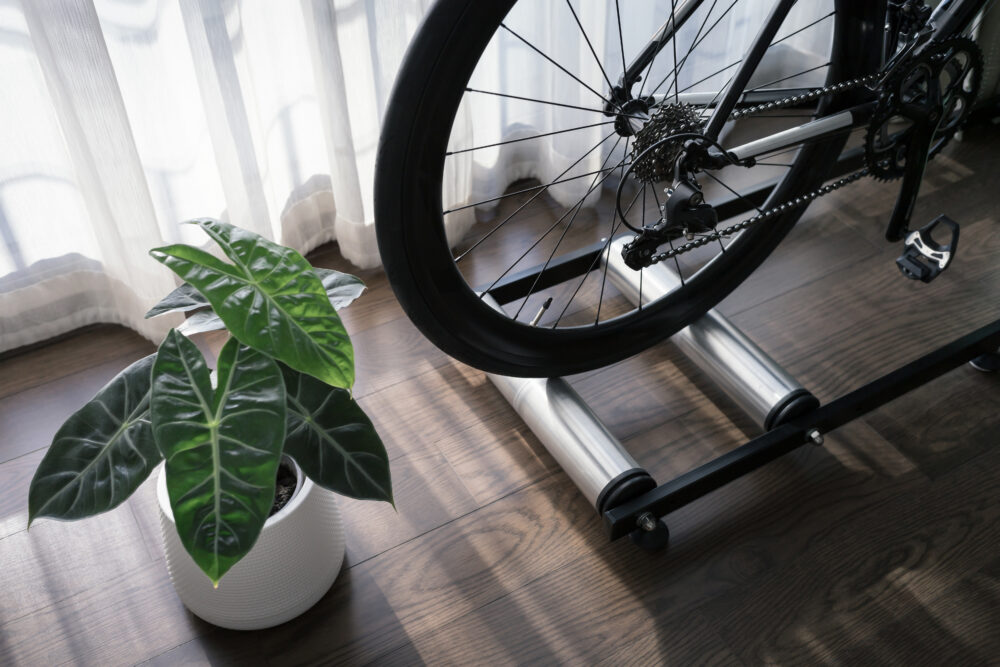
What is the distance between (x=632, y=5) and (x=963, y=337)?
2.92 ft

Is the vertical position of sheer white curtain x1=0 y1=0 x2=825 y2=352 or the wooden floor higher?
sheer white curtain x1=0 y1=0 x2=825 y2=352

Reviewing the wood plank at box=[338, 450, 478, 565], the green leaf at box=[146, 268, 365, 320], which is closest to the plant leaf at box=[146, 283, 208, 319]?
the green leaf at box=[146, 268, 365, 320]

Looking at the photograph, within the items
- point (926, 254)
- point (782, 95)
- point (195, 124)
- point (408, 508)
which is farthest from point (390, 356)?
point (926, 254)

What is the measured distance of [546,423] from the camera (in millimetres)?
1422

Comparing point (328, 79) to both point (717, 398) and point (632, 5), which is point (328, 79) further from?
point (717, 398)

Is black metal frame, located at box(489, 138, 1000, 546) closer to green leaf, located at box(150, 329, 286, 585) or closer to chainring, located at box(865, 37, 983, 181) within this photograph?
chainring, located at box(865, 37, 983, 181)

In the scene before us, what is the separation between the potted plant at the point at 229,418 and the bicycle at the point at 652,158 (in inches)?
5.7

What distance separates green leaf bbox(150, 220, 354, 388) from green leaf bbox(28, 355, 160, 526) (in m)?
0.18

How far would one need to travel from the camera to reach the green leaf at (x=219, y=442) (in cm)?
93

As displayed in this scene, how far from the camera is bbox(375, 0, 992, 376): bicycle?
103 cm

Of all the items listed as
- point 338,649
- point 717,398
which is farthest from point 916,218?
point 338,649

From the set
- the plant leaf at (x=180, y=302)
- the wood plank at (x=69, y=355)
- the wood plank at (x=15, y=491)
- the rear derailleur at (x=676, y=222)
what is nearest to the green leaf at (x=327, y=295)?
the plant leaf at (x=180, y=302)

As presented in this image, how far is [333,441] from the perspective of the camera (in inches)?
42.2

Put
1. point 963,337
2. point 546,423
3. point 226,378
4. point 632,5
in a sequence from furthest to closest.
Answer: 1. point 632,5
2. point 963,337
3. point 546,423
4. point 226,378
